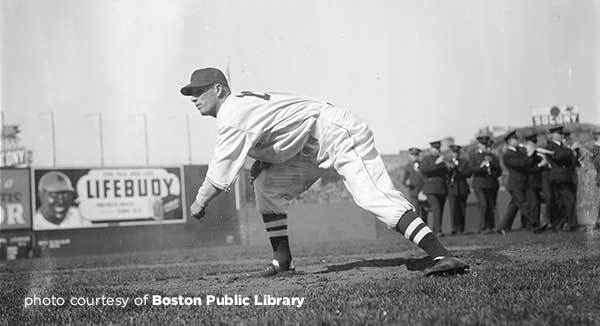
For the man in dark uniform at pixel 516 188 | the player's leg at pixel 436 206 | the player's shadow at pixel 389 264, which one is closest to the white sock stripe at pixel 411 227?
the player's shadow at pixel 389 264

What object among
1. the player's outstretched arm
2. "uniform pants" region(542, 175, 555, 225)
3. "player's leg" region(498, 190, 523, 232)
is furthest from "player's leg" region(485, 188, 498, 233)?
the player's outstretched arm

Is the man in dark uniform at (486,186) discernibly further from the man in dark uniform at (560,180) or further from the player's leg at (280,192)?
the player's leg at (280,192)

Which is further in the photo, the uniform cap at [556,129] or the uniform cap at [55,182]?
the uniform cap at [55,182]

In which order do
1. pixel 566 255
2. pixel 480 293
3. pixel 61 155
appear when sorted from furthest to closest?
pixel 61 155, pixel 566 255, pixel 480 293

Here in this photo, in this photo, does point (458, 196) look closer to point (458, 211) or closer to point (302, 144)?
point (458, 211)

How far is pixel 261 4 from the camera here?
4340mm

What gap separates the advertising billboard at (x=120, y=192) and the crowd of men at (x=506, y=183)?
2134mm

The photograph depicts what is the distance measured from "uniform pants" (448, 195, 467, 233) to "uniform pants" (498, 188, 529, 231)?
490 mm

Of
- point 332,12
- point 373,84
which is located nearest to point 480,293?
point 373,84

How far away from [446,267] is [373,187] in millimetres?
541

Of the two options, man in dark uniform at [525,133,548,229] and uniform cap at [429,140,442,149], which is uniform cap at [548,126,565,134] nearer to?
uniform cap at [429,140,442,149]

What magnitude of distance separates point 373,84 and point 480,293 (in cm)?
181

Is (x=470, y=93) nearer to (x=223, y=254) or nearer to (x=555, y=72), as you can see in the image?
(x=555, y=72)

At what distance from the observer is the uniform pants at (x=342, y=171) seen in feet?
11.7
